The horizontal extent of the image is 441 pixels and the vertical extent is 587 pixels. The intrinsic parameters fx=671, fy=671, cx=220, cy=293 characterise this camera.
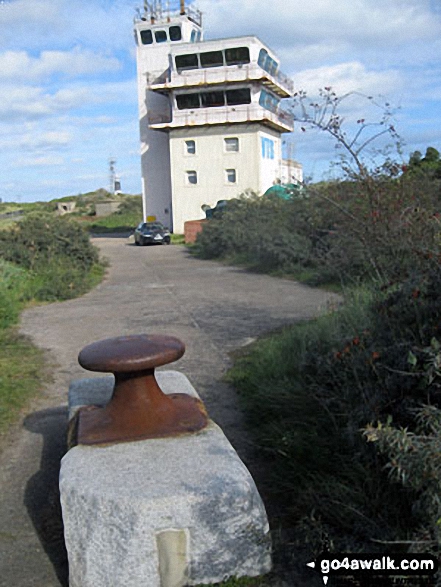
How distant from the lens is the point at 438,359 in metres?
2.74

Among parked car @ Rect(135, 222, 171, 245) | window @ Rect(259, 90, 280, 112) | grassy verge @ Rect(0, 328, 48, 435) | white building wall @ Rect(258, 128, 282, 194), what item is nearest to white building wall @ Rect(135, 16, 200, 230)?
window @ Rect(259, 90, 280, 112)

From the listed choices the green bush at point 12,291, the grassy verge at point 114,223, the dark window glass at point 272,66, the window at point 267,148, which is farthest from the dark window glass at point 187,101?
the green bush at point 12,291

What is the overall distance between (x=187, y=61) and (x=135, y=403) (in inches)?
1744

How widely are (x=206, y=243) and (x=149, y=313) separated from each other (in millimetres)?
14845

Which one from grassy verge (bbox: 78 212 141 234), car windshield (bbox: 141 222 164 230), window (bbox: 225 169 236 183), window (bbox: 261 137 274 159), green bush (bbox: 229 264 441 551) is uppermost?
window (bbox: 261 137 274 159)

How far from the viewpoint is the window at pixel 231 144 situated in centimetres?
4562

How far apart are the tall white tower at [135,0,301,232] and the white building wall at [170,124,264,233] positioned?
0.22 feet

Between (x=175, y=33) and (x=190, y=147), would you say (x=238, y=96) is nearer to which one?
(x=190, y=147)

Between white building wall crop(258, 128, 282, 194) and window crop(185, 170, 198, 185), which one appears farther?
window crop(185, 170, 198, 185)

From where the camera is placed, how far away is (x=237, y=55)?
145 feet

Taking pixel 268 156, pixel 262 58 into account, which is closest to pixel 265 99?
pixel 262 58

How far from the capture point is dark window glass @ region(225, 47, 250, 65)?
44.0 metres

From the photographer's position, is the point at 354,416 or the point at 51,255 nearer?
the point at 354,416

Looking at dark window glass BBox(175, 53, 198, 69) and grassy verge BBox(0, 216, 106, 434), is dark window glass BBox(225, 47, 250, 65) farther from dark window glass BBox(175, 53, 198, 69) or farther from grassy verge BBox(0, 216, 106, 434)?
grassy verge BBox(0, 216, 106, 434)
